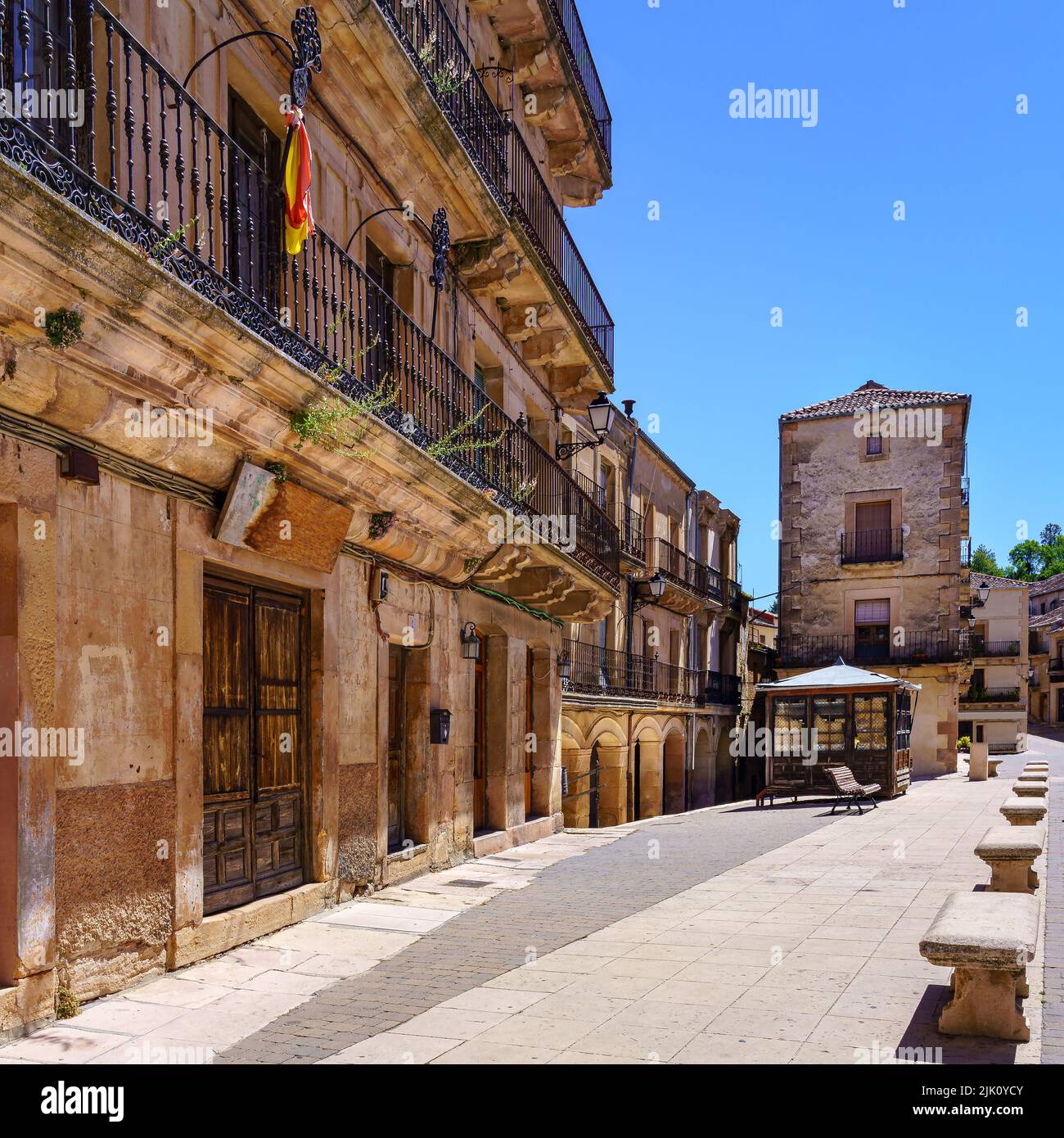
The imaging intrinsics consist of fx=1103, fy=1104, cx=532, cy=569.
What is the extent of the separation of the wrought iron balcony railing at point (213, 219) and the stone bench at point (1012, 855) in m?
5.19

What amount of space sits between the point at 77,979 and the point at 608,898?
16.1 feet

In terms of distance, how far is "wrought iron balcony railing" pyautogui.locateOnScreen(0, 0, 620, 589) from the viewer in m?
5.29

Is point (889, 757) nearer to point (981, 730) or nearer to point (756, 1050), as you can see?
point (756, 1050)

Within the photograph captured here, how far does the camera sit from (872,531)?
36.0 meters

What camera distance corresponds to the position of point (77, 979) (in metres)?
5.41

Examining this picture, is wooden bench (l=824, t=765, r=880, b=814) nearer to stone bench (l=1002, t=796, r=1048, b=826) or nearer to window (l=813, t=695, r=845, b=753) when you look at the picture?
window (l=813, t=695, r=845, b=753)

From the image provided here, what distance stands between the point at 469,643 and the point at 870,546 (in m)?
27.0

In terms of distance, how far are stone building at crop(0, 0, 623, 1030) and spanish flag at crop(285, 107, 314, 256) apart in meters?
0.03

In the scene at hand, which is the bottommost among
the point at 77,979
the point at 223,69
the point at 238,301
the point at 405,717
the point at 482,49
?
the point at 77,979

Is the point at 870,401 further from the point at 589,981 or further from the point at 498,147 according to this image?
the point at 589,981

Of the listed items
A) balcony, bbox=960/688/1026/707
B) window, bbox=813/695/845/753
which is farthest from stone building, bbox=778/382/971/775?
balcony, bbox=960/688/1026/707

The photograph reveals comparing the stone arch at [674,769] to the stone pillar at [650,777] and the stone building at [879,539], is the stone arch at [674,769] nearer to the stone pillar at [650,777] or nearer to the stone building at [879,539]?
the stone pillar at [650,777]

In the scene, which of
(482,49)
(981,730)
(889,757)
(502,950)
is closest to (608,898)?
(502,950)
